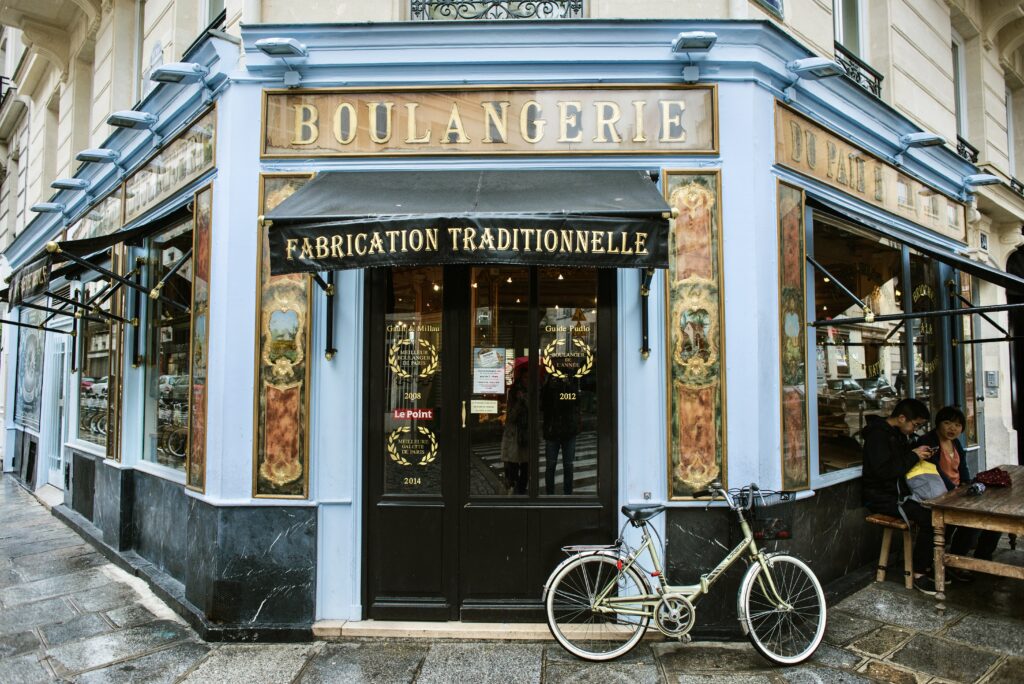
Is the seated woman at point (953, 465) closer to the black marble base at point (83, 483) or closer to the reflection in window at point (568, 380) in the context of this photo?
the reflection in window at point (568, 380)

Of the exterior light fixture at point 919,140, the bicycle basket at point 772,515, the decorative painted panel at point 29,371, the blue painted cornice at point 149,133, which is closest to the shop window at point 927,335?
the exterior light fixture at point 919,140

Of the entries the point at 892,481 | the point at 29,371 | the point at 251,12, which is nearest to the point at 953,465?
the point at 892,481

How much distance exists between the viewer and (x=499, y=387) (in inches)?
189

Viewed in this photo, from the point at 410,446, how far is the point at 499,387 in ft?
2.83

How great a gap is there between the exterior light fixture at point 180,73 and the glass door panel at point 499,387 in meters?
2.87

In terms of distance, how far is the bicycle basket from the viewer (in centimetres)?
406

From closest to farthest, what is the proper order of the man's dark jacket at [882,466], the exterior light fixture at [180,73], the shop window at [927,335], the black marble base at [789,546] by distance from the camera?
the black marble base at [789,546] → the exterior light fixture at [180,73] → the man's dark jacket at [882,466] → the shop window at [927,335]

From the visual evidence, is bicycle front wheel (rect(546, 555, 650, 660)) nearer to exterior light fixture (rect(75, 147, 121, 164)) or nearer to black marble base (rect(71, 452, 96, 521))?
black marble base (rect(71, 452, 96, 521))

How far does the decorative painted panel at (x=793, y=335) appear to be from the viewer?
4.77 m

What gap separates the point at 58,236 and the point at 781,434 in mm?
10581

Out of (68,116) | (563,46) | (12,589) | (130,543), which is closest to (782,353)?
(563,46)

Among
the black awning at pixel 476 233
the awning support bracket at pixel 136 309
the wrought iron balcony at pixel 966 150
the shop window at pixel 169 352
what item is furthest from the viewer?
the wrought iron balcony at pixel 966 150

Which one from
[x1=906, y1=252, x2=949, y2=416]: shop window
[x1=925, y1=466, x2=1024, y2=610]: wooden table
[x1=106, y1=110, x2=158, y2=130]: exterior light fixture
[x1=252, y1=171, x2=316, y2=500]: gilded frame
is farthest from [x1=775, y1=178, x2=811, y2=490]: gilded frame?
[x1=106, y1=110, x2=158, y2=130]: exterior light fixture

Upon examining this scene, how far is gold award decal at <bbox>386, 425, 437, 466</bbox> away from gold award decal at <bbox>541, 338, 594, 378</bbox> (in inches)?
42.9
